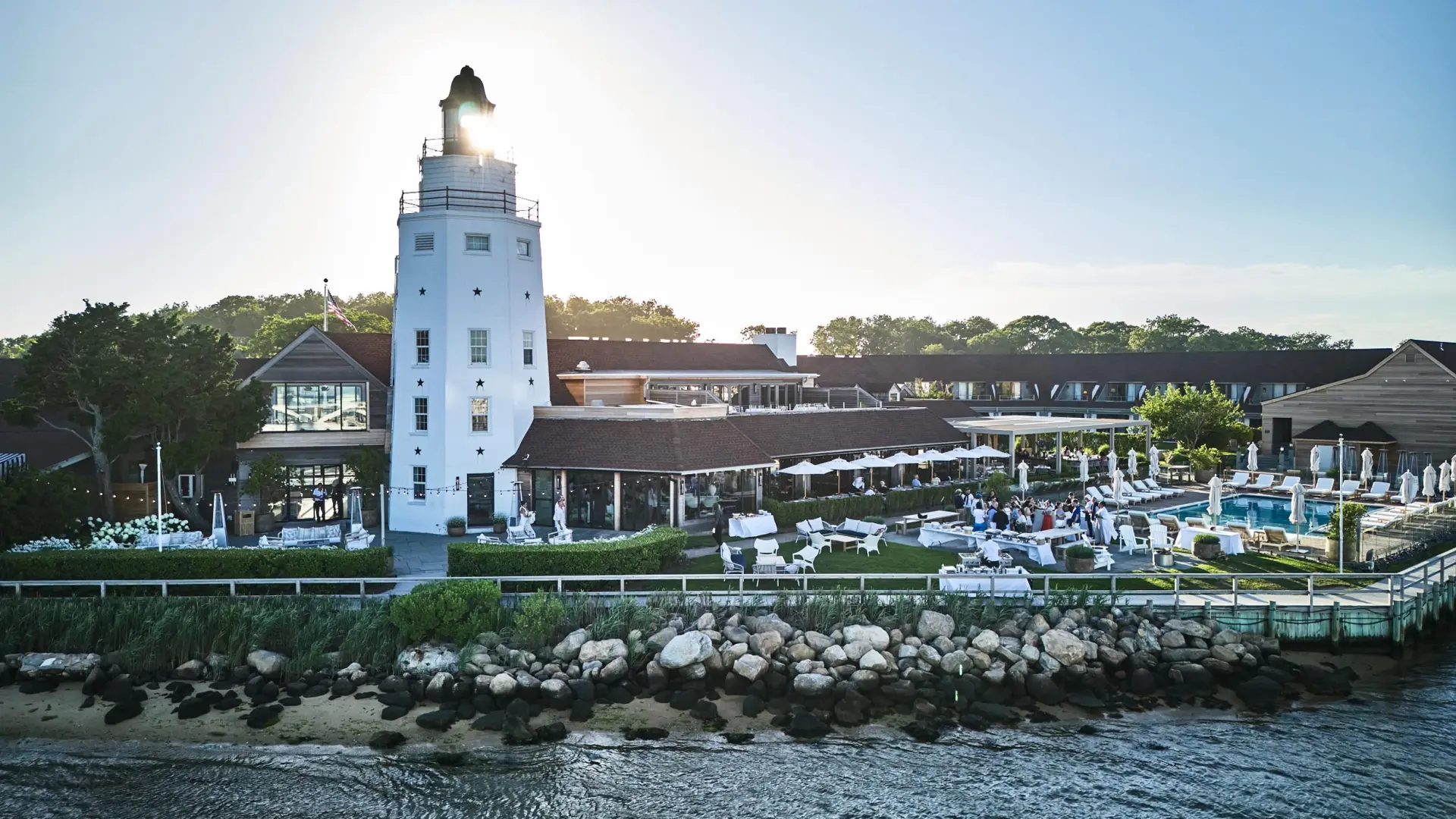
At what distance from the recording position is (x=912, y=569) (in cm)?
2450

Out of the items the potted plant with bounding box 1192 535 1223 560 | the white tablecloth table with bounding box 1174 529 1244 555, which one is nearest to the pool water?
the white tablecloth table with bounding box 1174 529 1244 555

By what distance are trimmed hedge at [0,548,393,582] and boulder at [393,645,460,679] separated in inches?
143

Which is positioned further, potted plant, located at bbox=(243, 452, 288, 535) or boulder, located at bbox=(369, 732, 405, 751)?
potted plant, located at bbox=(243, 452, 288, 535)

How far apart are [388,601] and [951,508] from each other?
778 inches

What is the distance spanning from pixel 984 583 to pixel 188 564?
17.8 meters

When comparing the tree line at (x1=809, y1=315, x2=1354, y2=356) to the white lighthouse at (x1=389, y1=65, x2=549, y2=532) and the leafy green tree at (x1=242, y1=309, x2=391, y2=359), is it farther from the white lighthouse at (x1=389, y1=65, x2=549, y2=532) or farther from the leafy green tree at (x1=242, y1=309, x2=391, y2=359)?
the white lighthouse at (x1=389, y1=65, x2=549, y2=532)

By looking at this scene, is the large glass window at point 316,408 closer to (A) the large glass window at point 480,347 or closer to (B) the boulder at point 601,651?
(A) the large glass window at point 480,347

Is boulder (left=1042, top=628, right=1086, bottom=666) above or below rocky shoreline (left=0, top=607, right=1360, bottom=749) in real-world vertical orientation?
above

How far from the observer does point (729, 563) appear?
23.7 metres

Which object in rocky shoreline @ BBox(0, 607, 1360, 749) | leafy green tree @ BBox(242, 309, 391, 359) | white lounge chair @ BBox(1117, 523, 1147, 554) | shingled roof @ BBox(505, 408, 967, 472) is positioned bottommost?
rocky shoreline @ BBox(0, 607, 1360, 749)

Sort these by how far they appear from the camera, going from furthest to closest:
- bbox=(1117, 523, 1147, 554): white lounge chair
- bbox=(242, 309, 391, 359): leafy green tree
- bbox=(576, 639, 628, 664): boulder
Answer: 1. bbox=(242, 309, 391, 359): leafy green tree
2. bbox=(1117, 523, 1147, 554): white lounge chair
3. bbox=(576, 639, 628, 664): boulder

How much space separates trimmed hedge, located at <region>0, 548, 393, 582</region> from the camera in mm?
22531

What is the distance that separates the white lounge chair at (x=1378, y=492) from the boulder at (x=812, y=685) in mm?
27642

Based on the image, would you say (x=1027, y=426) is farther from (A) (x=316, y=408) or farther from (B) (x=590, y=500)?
(A) (x=316, y=408)
